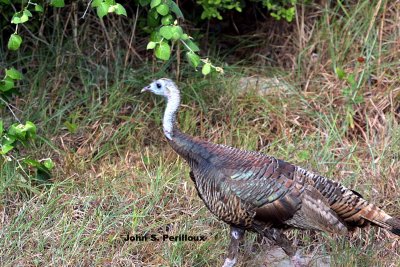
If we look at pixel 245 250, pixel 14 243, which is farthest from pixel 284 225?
pixel 14 243

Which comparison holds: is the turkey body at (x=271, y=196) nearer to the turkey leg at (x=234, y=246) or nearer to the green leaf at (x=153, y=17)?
the turkey leg at (x=234, y=246)

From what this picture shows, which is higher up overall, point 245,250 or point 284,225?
point 284,225

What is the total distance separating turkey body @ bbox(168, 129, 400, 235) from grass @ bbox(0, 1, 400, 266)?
42 centimetres

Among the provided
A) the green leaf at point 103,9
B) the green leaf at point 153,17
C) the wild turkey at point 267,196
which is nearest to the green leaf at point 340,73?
the green leaf at point 153,17

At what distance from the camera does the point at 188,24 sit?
6.91 meters

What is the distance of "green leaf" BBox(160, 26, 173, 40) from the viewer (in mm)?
4980

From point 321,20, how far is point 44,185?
269cm

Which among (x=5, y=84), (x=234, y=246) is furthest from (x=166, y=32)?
(x=234, y=246)

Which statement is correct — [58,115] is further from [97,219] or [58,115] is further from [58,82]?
[97,219]

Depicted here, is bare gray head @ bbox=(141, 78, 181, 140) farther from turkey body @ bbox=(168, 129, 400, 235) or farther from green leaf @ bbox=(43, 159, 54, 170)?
green leaf @ bbox=(43, 159, 54, 170)

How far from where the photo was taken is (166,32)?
16.4 feet

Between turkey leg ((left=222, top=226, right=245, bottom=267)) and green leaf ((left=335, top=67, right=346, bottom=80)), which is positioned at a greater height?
green leaf ((left=335, top=67, right=346, bottom=80))

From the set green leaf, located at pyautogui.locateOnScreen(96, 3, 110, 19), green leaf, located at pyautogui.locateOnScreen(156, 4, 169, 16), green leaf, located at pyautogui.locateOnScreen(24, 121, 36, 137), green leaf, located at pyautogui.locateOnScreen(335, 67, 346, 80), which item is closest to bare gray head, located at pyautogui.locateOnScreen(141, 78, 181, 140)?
green leaf, located at pyautogui.locateOnScreen(156, 4, 169, 16)

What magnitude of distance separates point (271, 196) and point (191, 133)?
5.65 feet
